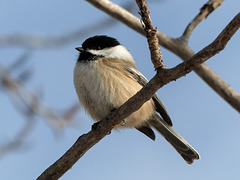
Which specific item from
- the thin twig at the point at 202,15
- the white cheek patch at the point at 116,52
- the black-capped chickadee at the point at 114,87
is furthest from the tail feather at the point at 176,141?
the thin twig at the point at 202,15

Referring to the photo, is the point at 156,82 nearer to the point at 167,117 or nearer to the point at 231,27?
the point at 231,27

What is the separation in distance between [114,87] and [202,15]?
58.1 inches

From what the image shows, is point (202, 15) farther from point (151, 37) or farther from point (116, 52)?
point (151, 37)

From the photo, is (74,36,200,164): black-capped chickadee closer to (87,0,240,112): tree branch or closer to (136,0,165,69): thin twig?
(87,0,240,112): tree branch

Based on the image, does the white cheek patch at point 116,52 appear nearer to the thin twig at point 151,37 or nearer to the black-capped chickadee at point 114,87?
the black-capped chickadee at point 114,87

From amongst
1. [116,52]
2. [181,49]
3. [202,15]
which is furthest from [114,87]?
[202,15]

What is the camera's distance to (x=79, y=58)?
3.85 metres

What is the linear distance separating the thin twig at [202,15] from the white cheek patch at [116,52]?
2.22 ft

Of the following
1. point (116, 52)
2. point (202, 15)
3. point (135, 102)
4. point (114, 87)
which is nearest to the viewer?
point (135, 102)

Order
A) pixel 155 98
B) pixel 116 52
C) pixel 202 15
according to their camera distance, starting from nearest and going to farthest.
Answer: pixel 155 98, pixel 116 52, pixel 202 15

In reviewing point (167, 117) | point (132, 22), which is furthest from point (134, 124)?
point (132, 22)

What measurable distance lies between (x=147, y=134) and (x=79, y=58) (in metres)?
1.19

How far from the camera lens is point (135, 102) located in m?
2.67

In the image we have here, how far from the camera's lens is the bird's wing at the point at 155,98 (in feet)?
12.2
